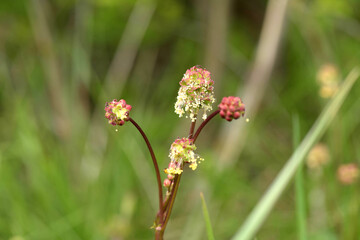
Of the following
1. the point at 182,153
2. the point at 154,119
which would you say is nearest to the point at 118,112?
the point at 182,153

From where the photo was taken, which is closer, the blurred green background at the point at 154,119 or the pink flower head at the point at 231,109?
the pink flower head at the point at 231,109

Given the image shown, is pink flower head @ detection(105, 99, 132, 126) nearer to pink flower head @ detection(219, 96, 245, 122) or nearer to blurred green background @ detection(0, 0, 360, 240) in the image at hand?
pink flower head @ detection(219, 96, 245, 122)

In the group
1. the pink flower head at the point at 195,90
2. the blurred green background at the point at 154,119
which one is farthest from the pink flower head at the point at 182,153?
the blurred green background at the point at 154,119

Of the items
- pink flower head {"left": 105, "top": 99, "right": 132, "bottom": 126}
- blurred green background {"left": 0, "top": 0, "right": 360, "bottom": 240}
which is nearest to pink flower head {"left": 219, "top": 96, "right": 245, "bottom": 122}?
pink flower head {"left": 105, "top": 99, "right": 132, "bottom": 126}

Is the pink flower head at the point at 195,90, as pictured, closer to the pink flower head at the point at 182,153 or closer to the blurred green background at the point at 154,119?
the pink flower head at the point at 182,153

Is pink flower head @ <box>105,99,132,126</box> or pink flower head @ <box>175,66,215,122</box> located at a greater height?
pink flower head @ <box>175,66,215,122</box>

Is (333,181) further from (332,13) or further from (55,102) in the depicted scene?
(55,102)

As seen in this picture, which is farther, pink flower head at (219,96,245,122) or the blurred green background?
the blurred green background

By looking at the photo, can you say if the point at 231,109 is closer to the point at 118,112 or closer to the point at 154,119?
the point at 118,112

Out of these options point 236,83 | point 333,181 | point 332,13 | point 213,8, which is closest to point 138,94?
point 236,83
